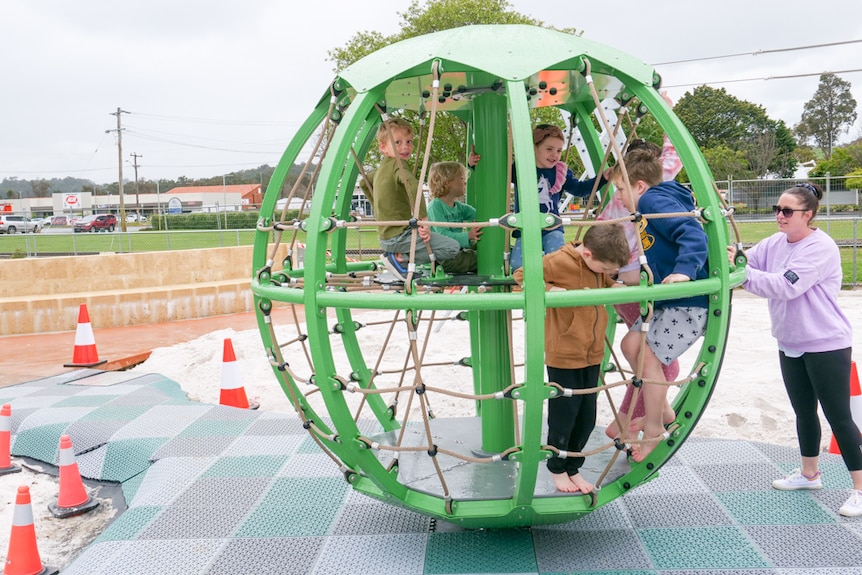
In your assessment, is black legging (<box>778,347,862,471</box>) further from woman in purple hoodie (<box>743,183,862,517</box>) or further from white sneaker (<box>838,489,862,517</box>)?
white sneaker (<box>838,489,862,517</box>)

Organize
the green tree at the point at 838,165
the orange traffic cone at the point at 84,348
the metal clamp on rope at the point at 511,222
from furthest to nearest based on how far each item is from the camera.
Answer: the green tree at the point at 838,165 → the orange traffic cone at the point at 84,348 → the metal clamp on rope at the point at 511,222

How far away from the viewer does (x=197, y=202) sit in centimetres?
7744

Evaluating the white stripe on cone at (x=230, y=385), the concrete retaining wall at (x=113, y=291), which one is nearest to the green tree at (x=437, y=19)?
the concrete retaining wall at (x=113, y=291)

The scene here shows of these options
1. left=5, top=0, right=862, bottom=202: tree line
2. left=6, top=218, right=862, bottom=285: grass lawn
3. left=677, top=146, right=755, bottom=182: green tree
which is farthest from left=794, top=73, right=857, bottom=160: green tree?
left=6, top=218, right=862, bottom=285: grass lawn

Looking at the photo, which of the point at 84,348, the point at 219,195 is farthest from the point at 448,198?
the point at 219,195

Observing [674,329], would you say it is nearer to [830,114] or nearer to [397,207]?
[397,207]

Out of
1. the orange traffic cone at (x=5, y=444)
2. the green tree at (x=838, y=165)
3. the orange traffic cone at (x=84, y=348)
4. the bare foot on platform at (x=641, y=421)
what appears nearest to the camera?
the bare foot on platform at (x=641, y=421)

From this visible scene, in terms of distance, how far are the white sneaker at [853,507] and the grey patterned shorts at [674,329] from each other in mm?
1282

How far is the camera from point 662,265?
317 cm

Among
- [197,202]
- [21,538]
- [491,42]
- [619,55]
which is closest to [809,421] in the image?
[619,55]

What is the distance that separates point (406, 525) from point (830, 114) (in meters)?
81.2

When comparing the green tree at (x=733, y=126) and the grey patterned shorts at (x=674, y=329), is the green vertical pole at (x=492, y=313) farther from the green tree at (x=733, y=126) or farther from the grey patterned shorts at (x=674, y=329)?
the green tree at (x=733, y=126)

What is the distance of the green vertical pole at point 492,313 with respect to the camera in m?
3.55

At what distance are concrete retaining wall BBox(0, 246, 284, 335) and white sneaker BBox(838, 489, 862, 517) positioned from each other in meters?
10.6
